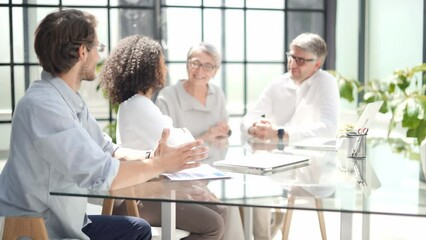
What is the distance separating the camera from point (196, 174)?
2.48m

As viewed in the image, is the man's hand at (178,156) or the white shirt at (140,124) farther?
the white shirt at (140,124)

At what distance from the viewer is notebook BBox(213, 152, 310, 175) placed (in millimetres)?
2588

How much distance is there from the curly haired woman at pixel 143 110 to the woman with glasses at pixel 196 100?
770 mm

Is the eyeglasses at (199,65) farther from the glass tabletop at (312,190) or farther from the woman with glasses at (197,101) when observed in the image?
the glass tabletop at (312,190)

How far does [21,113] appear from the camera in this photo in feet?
6.85

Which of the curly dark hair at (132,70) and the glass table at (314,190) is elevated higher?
the curly dark hair at (132,70)

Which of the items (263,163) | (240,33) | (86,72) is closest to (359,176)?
(263,163)

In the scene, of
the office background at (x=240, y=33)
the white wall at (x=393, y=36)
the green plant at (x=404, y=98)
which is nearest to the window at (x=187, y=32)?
the office background at (x=240, y=33)

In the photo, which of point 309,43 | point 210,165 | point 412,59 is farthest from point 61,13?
point 412,59

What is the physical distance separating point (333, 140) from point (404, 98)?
2.05 m

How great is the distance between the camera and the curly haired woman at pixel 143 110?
289 cm

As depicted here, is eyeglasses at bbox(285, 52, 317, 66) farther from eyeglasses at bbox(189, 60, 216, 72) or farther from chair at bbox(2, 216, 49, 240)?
chair at bbox(2, 216, 49, 240)

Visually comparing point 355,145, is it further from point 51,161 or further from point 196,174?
point 51,161

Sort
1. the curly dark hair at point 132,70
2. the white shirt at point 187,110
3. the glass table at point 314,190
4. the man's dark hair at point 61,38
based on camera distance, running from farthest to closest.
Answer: the white shirt at point 187,110, the curly dark hair at point 132,70, the man's dark hair at point 61,38, the glass table at point 314,190
